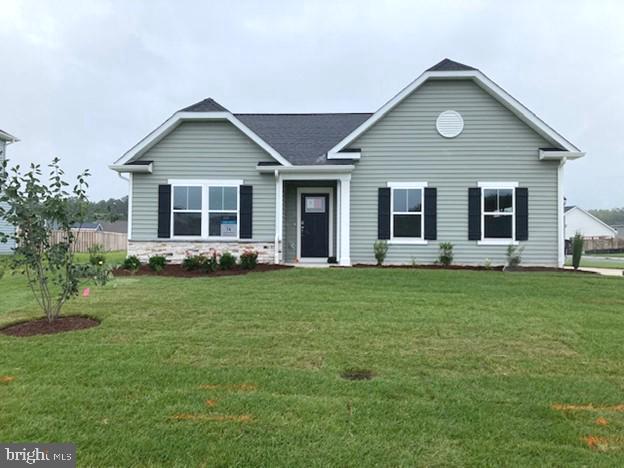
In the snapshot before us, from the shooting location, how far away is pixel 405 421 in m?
3.18

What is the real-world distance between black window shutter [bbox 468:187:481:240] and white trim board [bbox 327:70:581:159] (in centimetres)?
236

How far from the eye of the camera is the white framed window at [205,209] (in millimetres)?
12656

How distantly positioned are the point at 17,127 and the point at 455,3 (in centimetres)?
2387

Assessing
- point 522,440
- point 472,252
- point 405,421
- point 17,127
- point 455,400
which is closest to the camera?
point 522,440

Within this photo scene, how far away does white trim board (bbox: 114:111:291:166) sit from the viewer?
488 inches

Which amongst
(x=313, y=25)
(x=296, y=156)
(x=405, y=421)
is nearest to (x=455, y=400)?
(x=405, y=421)

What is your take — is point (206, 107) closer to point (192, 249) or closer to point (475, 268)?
point (192, 249)

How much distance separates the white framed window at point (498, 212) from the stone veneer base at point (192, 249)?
6.06 meters

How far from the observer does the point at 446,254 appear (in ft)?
40.6

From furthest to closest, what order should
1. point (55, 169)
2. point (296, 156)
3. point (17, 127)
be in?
1. point (17, 127)
2. point (296, 156)
3. point (55, 169)

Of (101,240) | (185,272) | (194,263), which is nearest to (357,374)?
(194,263)

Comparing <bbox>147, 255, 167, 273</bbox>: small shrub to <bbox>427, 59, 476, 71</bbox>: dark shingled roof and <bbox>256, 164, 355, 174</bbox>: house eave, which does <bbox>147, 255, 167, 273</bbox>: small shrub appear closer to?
<bbox>256, 164, 355, 174</bbox>: house eave

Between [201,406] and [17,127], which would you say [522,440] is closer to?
[201,406]

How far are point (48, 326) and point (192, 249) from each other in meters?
6.82
